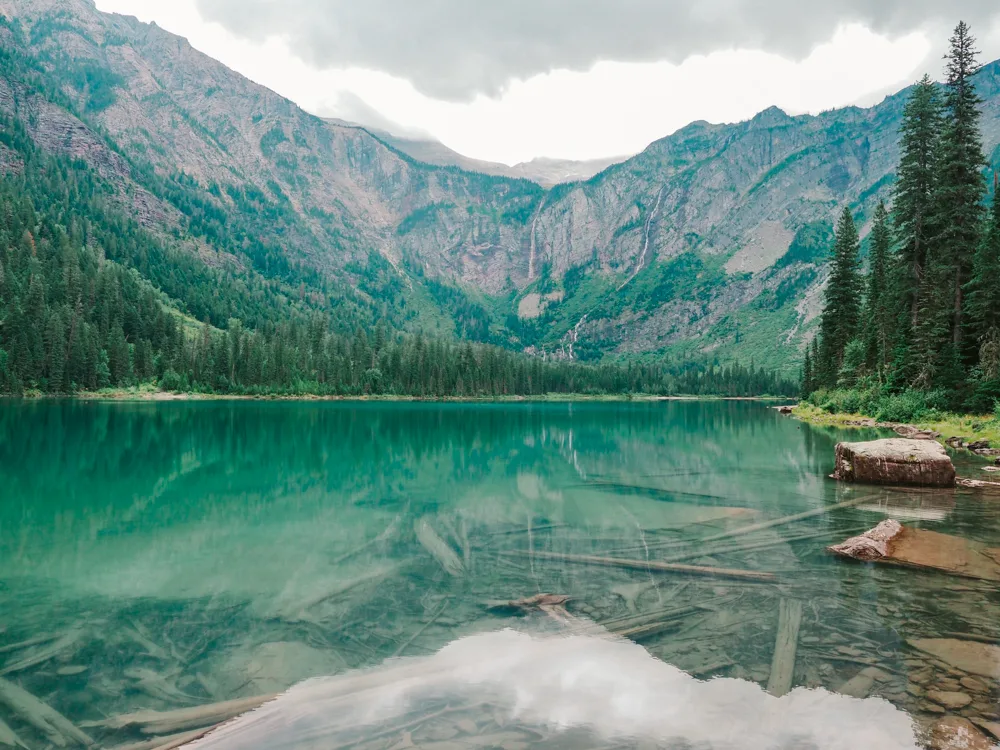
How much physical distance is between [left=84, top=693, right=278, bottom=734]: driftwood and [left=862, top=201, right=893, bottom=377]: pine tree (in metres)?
59.3

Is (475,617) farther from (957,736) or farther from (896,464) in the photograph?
(896,464)

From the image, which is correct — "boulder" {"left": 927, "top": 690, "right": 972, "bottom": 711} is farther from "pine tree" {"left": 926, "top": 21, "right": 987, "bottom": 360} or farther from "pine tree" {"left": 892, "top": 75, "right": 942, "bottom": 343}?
"pine tree" {"left": 892, "top": 75, "right": 942, "bottom": 343}

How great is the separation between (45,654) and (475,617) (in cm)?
673

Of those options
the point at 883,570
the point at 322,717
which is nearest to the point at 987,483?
the point at 883,570

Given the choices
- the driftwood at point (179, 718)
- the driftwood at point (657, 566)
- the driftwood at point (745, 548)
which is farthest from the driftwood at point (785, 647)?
the driftwood at point (179, 718)

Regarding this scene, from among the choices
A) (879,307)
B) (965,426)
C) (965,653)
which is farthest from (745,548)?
(879,307)

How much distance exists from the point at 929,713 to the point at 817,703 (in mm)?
1173

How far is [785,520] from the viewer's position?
17.6 meters

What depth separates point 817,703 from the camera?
7180 mm

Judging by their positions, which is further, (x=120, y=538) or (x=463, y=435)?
(x=463, y=435)

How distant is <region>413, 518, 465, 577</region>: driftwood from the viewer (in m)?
13.6

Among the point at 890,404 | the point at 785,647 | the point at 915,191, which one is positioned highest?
the point at 915,191

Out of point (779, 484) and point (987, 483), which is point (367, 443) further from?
point (987, 483)

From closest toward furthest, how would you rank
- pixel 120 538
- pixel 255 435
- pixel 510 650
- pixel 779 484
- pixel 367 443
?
1. pixel 510 650
2. pixel 120 538
3. pixel 779 484
4. pixel 367 443
5. pixel 255 435
